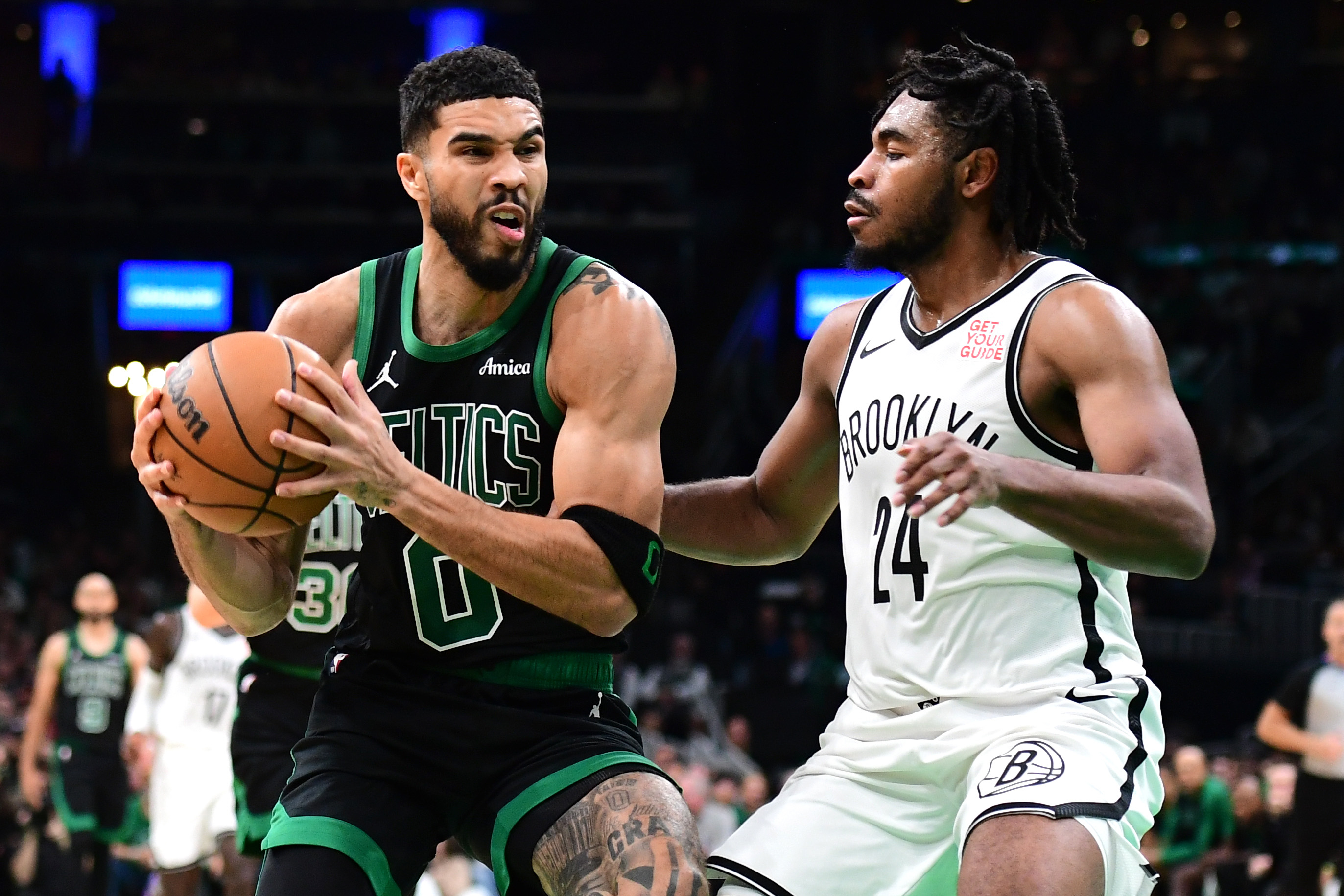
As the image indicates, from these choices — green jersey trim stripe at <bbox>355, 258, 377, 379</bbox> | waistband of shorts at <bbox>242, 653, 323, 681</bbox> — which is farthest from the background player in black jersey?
green jersey trim stripe at <bbox>355, 258, 377, 379</bbox>

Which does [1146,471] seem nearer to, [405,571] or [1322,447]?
[405,571]

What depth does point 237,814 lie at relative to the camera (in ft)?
20.4

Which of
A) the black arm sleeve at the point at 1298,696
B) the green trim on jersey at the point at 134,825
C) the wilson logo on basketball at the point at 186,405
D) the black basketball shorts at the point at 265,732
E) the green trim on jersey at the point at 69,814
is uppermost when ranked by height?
the wilson logo on basketball at the point at 186,405

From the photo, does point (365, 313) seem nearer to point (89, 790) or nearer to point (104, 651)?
point (104, 651)

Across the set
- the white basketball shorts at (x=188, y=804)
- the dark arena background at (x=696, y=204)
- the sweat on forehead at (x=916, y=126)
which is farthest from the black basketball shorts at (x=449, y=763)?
the dark arena background at (x=696, y=204)

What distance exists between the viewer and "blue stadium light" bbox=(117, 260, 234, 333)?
866 inches

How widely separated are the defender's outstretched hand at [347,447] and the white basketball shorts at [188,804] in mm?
6140

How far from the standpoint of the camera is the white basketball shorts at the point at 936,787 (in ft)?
10.6

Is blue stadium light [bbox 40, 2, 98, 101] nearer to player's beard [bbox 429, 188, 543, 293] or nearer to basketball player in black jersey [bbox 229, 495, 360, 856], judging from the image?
basketball player in black jersey [bbox 229, 495, 360, 856]

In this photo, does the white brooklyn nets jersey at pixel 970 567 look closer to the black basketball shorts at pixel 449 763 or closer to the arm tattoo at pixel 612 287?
the arm tattoo at pixel 612 287

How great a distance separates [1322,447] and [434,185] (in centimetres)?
1513

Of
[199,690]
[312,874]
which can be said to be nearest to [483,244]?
[312,874]

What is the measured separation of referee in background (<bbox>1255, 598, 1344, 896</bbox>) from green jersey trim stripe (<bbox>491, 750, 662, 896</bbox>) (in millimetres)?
6584

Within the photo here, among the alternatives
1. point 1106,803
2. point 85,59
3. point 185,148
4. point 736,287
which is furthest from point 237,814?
point 85,59
